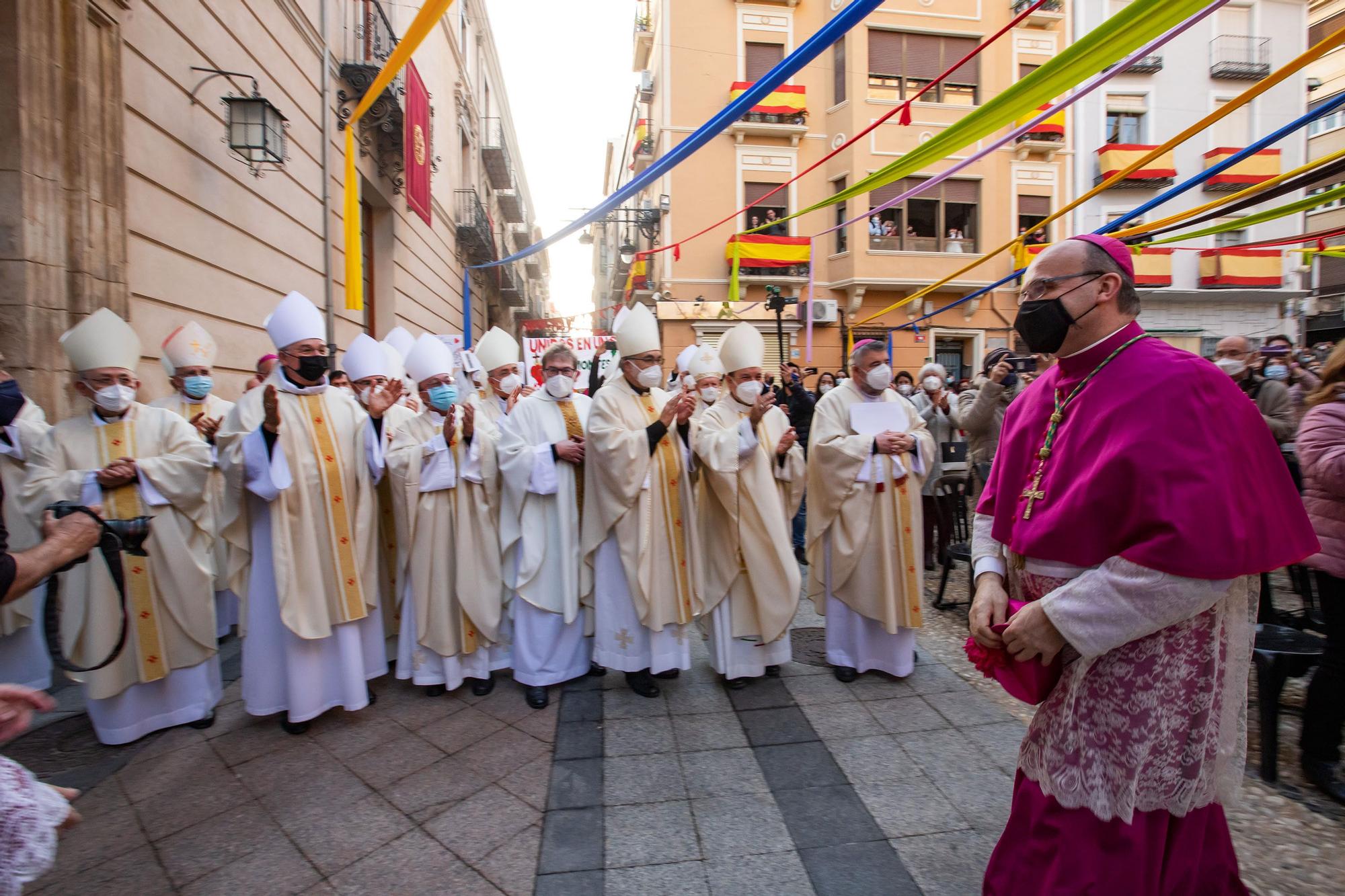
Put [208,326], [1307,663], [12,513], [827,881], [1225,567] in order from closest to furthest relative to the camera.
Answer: [1225,567] → [827,881] → [1307,663] → [12,513] → [208,326]

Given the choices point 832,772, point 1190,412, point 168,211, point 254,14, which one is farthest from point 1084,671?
point 254,14

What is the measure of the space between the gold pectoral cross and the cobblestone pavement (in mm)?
1426

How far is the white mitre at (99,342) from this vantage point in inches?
145

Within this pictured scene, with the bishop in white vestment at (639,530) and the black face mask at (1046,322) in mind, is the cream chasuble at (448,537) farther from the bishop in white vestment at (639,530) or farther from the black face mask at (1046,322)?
the black face mask at (1046,322)

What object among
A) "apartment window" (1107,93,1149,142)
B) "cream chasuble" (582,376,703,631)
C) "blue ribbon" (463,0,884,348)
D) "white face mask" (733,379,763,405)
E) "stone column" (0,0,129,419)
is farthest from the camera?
"apartment window" (1107,93,1149,142)

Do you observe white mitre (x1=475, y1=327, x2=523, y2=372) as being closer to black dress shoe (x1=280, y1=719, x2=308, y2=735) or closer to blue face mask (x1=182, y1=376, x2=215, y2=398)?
blue face mask (x1=182, y1=376, x2=215, y2=398)

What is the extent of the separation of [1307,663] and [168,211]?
310 inches

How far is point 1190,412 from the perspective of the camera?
152 cm

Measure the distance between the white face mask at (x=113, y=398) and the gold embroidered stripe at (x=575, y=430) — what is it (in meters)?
2.31

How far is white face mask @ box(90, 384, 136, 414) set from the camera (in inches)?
148

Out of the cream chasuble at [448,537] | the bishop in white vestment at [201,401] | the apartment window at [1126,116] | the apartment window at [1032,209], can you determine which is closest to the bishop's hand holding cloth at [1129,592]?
the cream chasuble at [448,537]

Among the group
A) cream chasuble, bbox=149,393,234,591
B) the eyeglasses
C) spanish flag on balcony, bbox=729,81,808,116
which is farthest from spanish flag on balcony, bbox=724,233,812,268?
the eyeglasses

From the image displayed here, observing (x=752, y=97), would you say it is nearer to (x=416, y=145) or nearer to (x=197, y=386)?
(x=197, y=386)

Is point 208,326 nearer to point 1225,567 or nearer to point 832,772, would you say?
point 832,772
